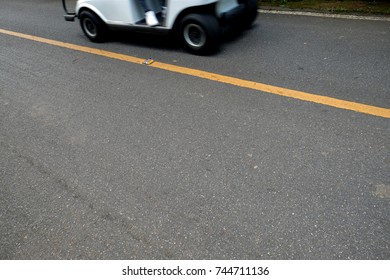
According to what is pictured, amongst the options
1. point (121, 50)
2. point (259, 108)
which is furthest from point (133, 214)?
point (121, 50)

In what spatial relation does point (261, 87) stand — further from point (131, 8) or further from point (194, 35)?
point (131, 8)

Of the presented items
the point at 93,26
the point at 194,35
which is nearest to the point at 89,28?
the point at 93,26

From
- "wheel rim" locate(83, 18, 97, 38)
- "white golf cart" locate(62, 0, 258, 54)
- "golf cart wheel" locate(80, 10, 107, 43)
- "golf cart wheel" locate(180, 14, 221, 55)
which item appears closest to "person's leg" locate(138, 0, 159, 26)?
"white golf cart" locate(62, 0, 258, 54)

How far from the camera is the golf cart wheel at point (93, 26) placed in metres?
5.11

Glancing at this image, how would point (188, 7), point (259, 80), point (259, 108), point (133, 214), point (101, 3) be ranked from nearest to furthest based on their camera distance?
point (133, 214) → point (259, 108) → point (259, 80) → point (188, 7) → point (101, 3)

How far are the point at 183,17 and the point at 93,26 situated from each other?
2.00 meters

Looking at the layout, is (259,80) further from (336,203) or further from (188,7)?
(336,203)

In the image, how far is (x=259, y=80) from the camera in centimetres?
367

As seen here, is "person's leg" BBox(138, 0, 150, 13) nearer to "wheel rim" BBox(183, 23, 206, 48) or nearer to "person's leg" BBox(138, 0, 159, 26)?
"person's leg" BBox(138, 0, 159, 26)

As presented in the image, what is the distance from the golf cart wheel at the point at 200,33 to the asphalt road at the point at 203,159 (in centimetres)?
21

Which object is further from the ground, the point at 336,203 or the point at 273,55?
the point at 273,55

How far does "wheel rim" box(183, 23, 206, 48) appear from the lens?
13.7ft
